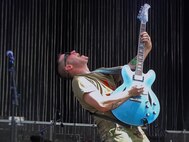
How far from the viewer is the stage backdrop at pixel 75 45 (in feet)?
20.5

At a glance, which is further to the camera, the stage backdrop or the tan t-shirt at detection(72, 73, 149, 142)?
the stage backdrop

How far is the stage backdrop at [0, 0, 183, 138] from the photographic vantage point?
6246 mm

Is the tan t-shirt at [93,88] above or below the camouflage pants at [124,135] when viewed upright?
above

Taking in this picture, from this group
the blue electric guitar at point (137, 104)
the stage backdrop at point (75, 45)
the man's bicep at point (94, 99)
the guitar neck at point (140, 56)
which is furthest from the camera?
the stage backdrop at point (75, 45)

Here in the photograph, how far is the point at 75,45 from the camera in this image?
657 cm

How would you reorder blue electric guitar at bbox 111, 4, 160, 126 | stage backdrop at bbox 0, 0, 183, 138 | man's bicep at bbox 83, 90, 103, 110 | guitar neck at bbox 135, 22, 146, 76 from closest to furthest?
man's bicep at bbox 83, 90, 103, 110 → blue electric guitar at bbox 111, 4, 160, 126 → guitar neck at bbox 135, 22, 146, 76 → stage backdrop at bbox 0, 0, 183, 138

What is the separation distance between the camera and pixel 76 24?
6.63m

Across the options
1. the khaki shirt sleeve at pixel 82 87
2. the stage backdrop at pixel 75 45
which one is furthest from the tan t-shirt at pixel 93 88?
the stage backdrop at pixel 75 45

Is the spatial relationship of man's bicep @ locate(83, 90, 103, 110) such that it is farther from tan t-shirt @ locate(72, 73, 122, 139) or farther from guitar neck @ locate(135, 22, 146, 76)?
guitar neck @ locate(135, 22, 146, 76)

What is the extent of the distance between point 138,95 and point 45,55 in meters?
4.02

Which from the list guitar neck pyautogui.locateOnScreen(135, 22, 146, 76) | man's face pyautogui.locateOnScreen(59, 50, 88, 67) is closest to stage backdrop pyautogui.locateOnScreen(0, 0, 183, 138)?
man's face pyautogui.locateOnScreen(59, 50, 88, 67)

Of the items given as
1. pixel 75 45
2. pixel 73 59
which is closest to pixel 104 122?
pixel 73 59

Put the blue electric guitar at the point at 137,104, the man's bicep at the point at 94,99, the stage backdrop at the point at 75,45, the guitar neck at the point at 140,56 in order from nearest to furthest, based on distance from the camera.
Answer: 1. the man's bicep at the point at 94,99
2. the blue electric guitar at the point at 137,104
3. the guitar neck at the point at 140,56
4. the stage backdrop at the point at 75,45

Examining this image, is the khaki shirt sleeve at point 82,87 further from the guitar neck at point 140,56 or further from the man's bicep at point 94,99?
the guitar neck at point 140,56
